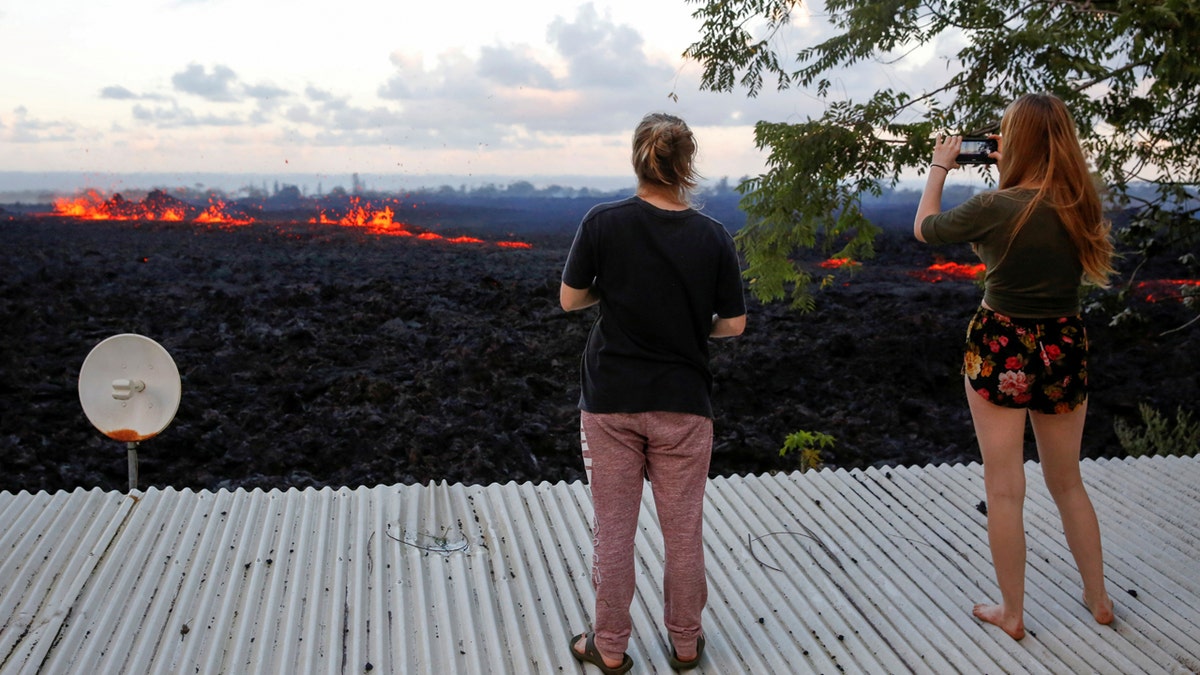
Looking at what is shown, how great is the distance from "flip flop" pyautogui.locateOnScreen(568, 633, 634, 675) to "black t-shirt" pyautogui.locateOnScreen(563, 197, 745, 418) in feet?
2.24

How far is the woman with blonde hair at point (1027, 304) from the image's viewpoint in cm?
216

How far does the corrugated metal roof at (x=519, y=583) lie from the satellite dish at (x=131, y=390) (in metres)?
0.31

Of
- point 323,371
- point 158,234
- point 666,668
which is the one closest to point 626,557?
point 666,668

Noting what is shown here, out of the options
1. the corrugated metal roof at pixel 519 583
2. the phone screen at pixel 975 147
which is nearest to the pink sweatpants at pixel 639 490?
the corrugated metal roof at pixel 519 583

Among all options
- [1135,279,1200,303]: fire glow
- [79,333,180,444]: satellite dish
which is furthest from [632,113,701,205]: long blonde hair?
[1135,279,1200,303]: fire glow

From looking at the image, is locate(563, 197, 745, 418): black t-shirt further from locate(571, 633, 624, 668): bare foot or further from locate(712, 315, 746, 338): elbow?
locate(571, 633, 624, 668): bare foot

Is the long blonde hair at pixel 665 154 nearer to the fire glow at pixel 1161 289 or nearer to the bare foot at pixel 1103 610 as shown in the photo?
the bare foot at pixel 1103 610

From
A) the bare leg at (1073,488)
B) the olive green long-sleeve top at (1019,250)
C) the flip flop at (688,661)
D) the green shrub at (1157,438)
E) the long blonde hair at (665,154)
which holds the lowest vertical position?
the green shrub at (1157,438)

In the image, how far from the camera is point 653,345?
2.01m

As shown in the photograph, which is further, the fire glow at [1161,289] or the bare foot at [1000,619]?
the fire glow at [1161,289]

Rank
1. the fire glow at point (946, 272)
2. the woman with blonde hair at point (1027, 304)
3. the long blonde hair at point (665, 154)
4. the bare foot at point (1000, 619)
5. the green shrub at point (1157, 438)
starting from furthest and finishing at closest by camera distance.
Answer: the fire glow at point (946, 272) < the green shrub at point (1157, 438) < the bare foot at point (1000, 619) < the woman with blonde hair at point (1027, 304) < the long blonde hair at point (665, 154)

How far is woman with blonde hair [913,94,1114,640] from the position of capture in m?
2.16

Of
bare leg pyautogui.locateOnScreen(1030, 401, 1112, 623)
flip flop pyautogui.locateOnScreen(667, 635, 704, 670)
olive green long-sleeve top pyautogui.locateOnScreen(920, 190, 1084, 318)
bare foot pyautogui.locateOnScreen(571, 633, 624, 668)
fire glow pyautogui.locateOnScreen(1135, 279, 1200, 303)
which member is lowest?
fire glow pyautogui.locateOnScreen(1135, 279, 1200, 303)

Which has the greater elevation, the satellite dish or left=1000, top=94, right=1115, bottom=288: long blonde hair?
left=1000, top=94, right=1115, bottom=288: long blonde hair
